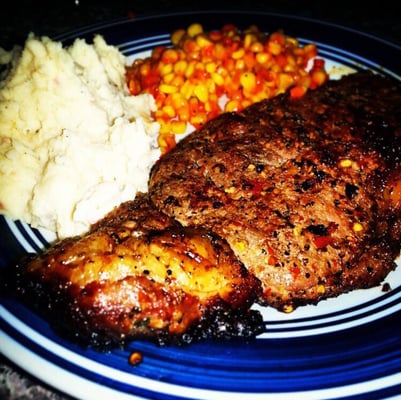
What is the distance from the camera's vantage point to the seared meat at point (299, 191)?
3320 millimetres

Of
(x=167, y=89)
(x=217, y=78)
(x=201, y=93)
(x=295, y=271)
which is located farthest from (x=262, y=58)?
(x=295, y=271)

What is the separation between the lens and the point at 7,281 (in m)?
3.34

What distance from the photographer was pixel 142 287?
9.62ft

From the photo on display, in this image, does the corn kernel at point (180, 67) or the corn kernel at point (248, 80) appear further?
the corn kernel at point (180, 67)

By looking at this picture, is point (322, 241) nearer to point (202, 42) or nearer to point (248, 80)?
point (248, 80)

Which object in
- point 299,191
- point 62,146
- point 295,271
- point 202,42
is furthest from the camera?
point 202,42

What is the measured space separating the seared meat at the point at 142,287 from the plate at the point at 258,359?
156mm

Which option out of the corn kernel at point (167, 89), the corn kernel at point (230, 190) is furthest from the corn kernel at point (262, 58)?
the corn kernel at point (230, 190)

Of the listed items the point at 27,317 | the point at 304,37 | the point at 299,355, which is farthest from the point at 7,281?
the point at 304,37

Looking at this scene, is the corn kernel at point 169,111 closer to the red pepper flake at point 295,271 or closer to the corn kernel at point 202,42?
the corn kernel at point 202,42

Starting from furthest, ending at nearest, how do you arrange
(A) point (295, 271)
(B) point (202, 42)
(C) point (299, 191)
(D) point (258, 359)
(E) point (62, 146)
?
(B) point (202, 42) → (E) point (62, 146) → (C) point (299, 191) → (A) point (295, 271) → (D) point (258, 359)

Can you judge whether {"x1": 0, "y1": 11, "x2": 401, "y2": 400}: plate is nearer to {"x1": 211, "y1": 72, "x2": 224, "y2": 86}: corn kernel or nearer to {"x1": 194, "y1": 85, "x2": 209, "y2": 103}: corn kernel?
{"x1": 194, "y1": 85, "x2": 209, "y2": 103}: corn kernel

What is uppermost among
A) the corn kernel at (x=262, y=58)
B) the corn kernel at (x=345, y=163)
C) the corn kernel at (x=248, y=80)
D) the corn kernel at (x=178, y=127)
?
the corn kernel at (x=262, y=58)

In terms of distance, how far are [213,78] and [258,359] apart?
3359 millimetres
